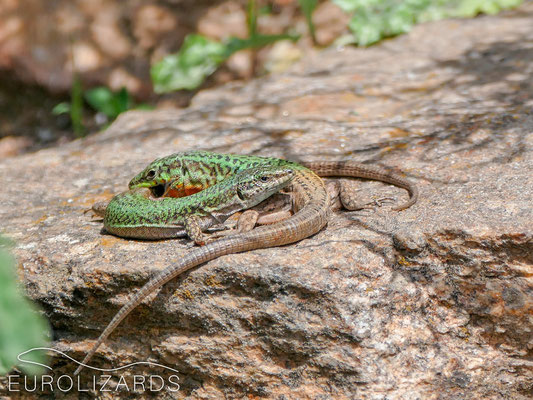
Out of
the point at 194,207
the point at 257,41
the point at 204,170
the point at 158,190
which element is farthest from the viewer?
the point at 257,41

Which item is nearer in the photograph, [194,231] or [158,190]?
[194,231]

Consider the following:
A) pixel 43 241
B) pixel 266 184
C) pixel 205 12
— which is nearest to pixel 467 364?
pixel 266 184

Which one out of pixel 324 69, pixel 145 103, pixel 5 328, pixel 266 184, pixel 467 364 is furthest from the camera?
pixel 145 103

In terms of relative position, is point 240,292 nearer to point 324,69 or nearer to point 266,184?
point 266,184

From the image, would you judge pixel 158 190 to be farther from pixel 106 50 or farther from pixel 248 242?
pixel 106 50

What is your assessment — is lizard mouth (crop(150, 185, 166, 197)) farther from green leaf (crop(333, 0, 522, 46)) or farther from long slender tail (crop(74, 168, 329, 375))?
green leaf (crop(333, 0, 522, 46))

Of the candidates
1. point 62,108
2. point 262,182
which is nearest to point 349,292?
point 262,182

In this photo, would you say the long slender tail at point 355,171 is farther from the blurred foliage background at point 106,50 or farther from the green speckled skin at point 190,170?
the blurred foliage background at point 106,50

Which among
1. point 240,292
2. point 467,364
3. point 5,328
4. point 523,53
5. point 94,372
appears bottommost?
point 94,372

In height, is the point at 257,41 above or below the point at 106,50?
above
